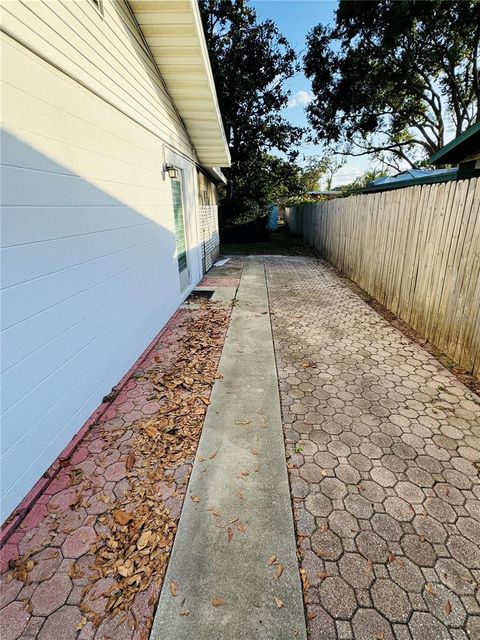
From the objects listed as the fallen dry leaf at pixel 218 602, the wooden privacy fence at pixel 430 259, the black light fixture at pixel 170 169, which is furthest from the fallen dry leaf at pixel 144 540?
the black light fixture at pixel 170 169

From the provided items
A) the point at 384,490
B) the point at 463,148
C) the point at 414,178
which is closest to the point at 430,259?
the point at 384,490

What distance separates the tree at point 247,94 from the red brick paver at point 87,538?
1652 cm

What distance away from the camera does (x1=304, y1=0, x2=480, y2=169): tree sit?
39.2 ft

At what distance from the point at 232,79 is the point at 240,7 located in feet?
9.64

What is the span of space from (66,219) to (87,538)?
7.52ft

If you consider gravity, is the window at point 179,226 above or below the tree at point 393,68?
below

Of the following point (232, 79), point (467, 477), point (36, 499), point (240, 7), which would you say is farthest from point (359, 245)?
point (240, 7)

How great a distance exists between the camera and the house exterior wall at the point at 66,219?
202 cm

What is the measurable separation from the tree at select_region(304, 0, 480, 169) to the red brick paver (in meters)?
16.6

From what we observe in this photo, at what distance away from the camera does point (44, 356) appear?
2.31 metres

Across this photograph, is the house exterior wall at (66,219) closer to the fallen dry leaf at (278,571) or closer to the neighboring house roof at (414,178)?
the fallen dry leaf at (278,571)

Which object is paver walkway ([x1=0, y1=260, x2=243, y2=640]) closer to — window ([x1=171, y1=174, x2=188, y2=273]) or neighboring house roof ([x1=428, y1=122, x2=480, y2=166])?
window ([x1=171, y1=174, x2=188, y2=273])

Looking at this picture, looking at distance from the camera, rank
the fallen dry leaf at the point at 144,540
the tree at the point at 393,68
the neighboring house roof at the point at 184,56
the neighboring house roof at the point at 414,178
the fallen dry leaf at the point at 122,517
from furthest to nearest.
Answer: the tree at the point at 393,68, the neighboring house roof at the point at 414,178, the neighboring house roof at the point at 184,56, the fallen dry leaf at the point at 122,517, the fallen dry leaf at the point at 144,540

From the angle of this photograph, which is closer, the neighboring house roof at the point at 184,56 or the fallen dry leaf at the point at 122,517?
the fallen dry leaf at the point at 122,517
